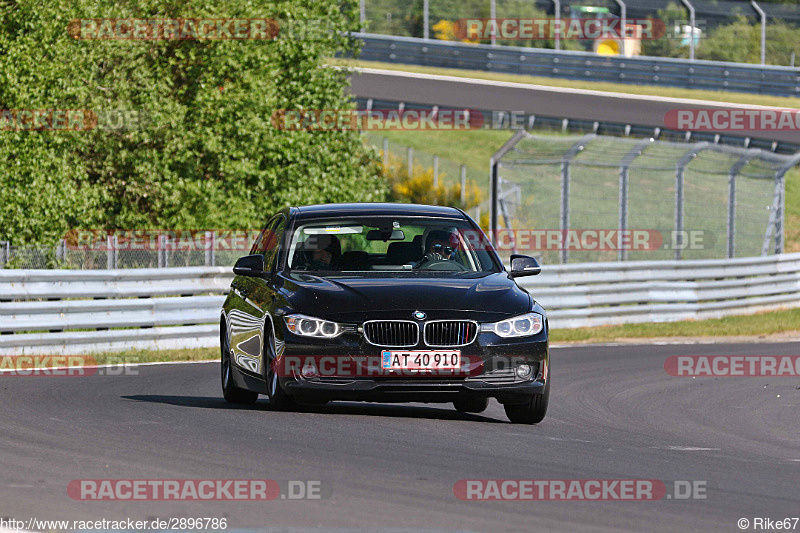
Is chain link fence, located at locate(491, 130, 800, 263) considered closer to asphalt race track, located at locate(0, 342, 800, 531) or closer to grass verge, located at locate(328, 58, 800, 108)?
grass verge, located at locate(328, 58, 800, 108)

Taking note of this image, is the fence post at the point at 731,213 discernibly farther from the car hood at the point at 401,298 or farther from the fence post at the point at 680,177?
the car hood at the point at 401,298

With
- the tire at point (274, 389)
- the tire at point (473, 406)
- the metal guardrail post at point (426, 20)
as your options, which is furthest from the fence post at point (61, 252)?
the metal guardrail post at point (426, 20)

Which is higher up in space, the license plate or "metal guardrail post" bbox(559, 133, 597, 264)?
the license plate

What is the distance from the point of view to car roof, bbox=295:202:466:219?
11.2 m

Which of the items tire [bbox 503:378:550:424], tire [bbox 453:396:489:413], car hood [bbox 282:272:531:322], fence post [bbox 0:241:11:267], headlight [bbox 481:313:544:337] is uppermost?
car hood [bbox 282:272:531:322]

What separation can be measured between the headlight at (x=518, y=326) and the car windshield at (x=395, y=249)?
892mm

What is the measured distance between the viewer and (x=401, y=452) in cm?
829

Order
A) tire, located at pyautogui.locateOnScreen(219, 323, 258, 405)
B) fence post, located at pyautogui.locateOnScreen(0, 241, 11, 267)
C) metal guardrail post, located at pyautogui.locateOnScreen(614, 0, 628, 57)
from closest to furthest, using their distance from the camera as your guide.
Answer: tire, located at pyautogui.locateOnScreen(219, 323, 258, 405) < fence post, located at pyautogui.locateOnScreen(0, 241, 11, 267) < metal guardrail post, located at pyautogui.locateOnScreen(614, 0, 628, 57)

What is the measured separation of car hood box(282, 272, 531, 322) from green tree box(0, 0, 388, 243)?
12730mm

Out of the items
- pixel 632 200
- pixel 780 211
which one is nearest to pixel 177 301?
pixel 780 211

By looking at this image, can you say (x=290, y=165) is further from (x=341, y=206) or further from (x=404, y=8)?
(x=404, y=8)

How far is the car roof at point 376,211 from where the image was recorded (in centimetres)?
1116

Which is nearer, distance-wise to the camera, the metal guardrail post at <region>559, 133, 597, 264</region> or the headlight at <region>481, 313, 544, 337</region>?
the headlight at <region>481, 313, 544, 337</region>

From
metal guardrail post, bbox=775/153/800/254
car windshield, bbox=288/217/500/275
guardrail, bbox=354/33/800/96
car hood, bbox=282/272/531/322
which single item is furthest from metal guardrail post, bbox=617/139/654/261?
guardrail, bbox=354/33/800/96
